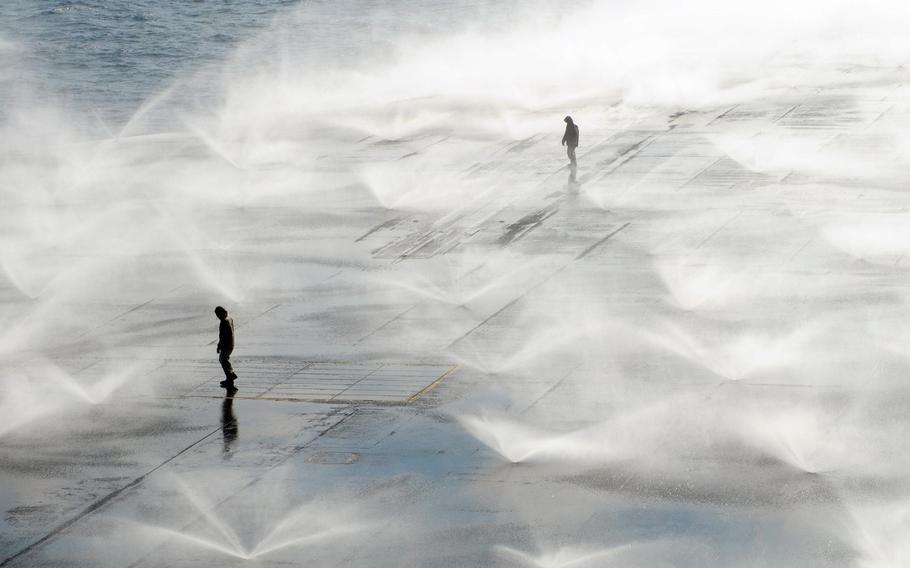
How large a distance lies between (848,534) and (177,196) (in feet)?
89.4

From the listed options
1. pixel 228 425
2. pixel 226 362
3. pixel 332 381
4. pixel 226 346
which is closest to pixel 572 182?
pixel 332 381

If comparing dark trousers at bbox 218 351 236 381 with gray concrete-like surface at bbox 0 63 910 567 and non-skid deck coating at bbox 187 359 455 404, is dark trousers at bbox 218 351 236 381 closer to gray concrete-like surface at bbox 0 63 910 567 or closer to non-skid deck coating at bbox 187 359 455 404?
non-skid deck coating at bbox 187 359 455 404

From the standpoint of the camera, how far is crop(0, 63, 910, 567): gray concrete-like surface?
19.7m

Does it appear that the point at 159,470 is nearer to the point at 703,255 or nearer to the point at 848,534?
the point at 848,534

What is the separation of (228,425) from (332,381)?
2397 mm

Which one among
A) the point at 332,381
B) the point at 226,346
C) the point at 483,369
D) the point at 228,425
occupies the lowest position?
the point at 483,369

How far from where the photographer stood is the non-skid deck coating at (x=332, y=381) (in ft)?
82.9

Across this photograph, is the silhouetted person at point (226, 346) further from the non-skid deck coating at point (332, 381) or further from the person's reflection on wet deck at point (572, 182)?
the person's reflection on wet deck at point (572, 182)

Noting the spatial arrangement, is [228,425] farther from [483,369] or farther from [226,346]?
[483,369]

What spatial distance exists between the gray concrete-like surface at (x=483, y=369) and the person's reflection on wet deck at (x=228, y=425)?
85 millimetres

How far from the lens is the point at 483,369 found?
26.3 metres

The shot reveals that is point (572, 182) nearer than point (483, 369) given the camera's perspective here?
No

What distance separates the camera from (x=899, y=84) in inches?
2135

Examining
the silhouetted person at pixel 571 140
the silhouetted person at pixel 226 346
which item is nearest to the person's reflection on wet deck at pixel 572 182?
the silhouetted person at pixel 571 140
